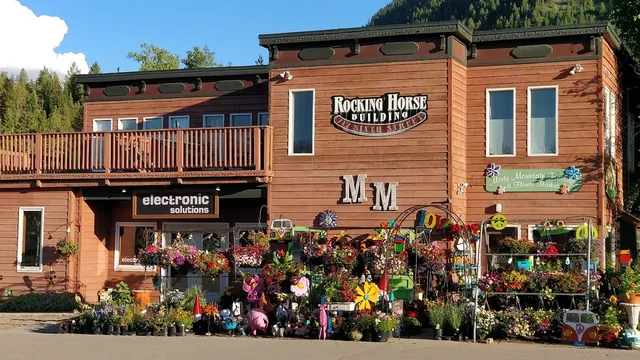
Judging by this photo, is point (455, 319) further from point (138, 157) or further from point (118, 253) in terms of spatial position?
point (118, 253)

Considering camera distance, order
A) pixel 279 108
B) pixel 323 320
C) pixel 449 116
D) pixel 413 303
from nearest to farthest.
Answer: pixel 323 320
pixel 413 303
pixel 449 116
pixel 279 108

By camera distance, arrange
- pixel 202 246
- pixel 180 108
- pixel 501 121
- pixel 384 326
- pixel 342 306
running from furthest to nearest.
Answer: pixel 180 108 < pixel 202 246 < pixel 501 121 < pixel 342 306 < pixel 384 326

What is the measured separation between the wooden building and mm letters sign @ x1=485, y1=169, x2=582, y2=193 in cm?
3

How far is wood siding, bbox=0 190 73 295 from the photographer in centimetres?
2295

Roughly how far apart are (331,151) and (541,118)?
509 centimetres

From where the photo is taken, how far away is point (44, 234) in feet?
75.8

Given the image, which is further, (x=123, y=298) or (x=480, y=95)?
(x=480, y=95)

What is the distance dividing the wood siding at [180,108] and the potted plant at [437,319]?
33.1 ft

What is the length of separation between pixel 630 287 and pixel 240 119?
13.1 m

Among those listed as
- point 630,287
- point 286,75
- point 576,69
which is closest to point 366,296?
point 630,287

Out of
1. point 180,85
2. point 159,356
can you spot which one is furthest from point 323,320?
point 180,85

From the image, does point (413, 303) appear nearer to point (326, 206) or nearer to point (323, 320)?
Result: point (323, 320)

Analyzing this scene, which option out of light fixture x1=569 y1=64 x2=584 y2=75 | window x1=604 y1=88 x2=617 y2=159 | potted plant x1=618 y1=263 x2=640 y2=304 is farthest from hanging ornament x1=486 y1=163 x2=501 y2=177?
potted plant x1=618 y1=263 x2=640 y2=304

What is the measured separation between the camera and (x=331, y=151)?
67.1 ft
